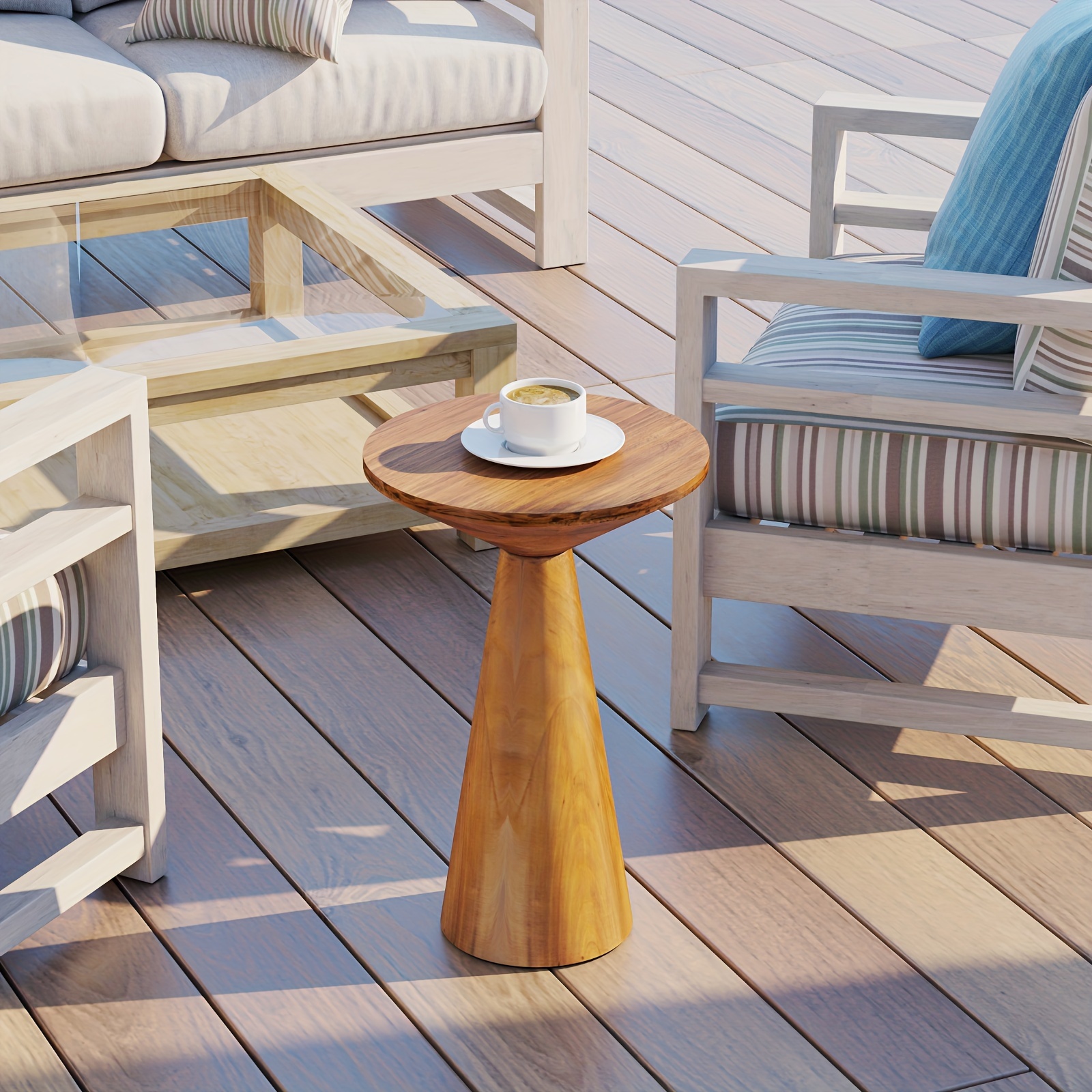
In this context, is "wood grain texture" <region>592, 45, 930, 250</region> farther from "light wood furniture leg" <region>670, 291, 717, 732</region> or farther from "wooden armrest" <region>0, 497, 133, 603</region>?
"wooden armrest" <region>0, 497, 133, 603</region>

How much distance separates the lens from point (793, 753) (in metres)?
2.02

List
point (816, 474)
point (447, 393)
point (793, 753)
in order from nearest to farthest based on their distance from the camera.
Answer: point (816, 474), point (793, 753), point (447, 393)

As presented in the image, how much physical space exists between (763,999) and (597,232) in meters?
2.24

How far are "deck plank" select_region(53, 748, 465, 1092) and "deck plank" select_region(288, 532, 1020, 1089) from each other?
0.24 m

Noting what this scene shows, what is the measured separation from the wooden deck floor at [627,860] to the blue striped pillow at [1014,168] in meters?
0.47

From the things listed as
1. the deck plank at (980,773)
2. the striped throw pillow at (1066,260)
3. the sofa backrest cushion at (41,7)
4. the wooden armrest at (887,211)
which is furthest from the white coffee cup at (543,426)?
the sofa backrest cushion at (41,7)

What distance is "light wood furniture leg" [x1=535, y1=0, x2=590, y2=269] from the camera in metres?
3.30

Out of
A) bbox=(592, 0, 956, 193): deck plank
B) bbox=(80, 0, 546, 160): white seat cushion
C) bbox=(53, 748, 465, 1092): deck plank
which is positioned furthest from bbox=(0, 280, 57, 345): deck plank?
bbox=(592, 0, 956, 193): deck plank

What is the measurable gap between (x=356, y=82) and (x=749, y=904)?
1934 mm

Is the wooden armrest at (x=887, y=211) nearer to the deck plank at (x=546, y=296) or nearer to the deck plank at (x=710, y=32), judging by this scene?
the deck plank at (x=546, y=296)

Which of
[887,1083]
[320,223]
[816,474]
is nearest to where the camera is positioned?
[887,1083]

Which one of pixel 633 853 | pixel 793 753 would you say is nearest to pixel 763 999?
pixel 633 853

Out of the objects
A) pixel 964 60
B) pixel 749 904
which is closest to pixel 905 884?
pixel 749 904

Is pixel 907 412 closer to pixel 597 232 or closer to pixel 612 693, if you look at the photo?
pixel 612 693
